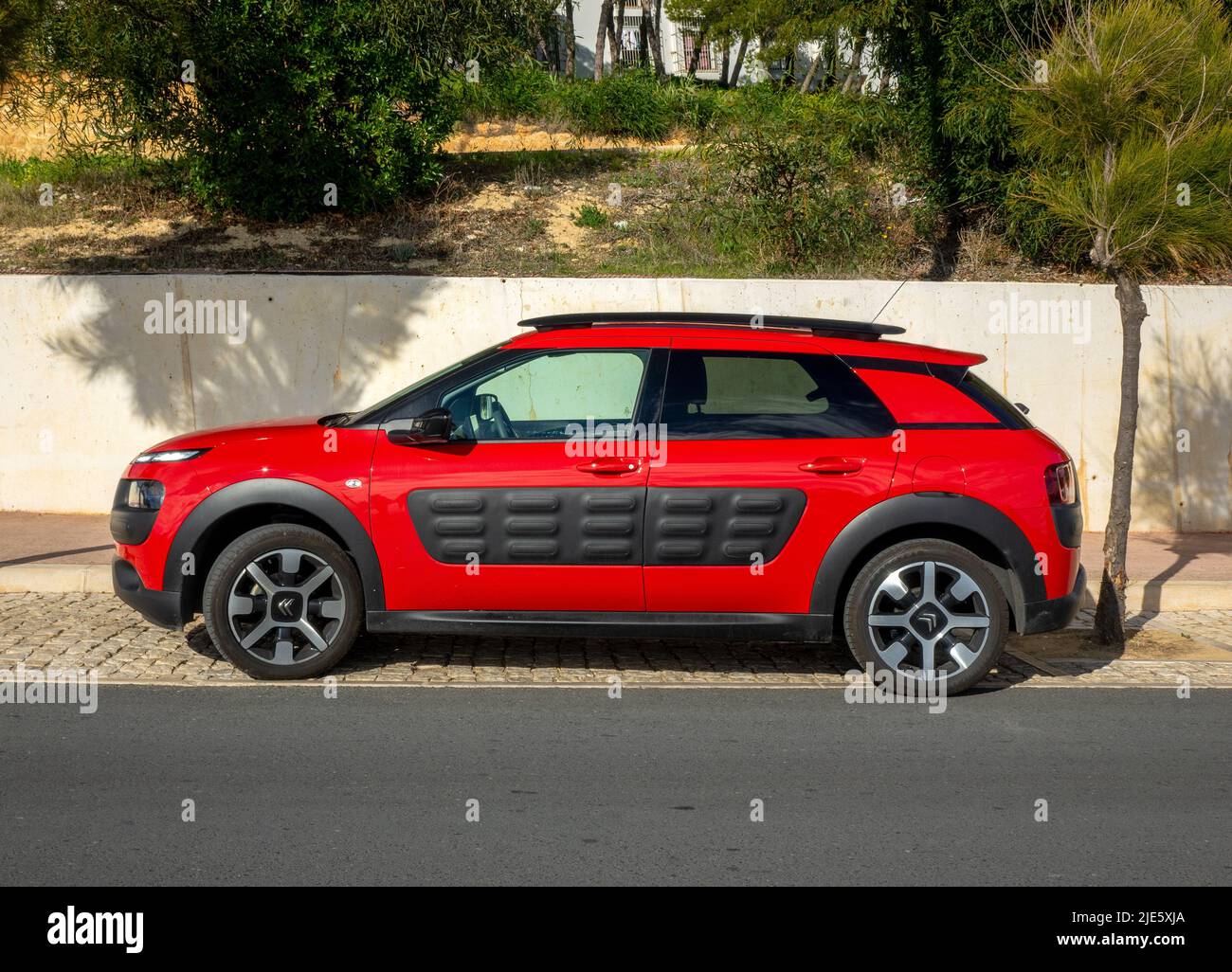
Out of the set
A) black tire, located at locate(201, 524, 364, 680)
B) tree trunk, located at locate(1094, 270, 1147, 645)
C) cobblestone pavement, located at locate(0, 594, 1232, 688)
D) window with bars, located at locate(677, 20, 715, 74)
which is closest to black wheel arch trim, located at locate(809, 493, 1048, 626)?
cobblestone pavement, located at locate(0, 594, 1232, 688)

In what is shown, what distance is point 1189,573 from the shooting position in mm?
10125

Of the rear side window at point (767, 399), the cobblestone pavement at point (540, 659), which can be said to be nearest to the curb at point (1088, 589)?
the cobblestone pavement at point (540, 659)

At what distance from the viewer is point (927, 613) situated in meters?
6.88

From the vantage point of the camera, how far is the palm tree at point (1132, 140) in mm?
8305

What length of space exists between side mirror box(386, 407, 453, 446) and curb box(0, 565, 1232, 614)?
338cm

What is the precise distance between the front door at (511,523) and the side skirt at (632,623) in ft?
0.14

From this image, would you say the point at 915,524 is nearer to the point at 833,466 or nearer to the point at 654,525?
the point at 833,466

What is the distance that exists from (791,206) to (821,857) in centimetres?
1037

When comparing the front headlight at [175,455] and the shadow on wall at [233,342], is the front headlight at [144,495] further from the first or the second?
the shadow on wall at [233,342]

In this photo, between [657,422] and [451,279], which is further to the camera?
[451,279]

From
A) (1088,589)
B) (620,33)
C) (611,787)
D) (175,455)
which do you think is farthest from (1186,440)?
(620,33)

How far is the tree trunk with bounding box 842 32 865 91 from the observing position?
1718cm

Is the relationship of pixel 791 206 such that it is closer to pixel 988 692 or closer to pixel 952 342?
pixel 952 342

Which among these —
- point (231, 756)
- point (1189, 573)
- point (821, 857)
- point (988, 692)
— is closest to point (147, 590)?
point (231, 756)
